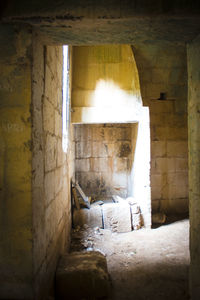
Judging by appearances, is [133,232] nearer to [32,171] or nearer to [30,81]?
[32,171]

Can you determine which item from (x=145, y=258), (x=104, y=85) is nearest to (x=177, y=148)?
(x=104, y=85)

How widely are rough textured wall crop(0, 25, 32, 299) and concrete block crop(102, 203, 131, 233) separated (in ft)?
11.6

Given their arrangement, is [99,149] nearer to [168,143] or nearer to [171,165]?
[168,143]

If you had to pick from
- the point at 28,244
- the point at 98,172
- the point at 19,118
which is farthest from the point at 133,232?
the point at 19,118

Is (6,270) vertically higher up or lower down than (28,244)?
lower down

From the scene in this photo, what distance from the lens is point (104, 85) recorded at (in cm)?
504

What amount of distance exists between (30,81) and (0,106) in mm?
312

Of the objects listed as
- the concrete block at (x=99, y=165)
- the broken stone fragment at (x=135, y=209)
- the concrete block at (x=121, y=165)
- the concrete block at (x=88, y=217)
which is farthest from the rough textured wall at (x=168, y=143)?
the concrete block at (x=88, y=217)

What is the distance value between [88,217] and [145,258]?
1774 mm

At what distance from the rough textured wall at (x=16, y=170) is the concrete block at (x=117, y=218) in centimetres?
353

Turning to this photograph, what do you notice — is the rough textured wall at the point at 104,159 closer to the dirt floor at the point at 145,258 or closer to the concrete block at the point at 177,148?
the concrete block at the point at 177,148

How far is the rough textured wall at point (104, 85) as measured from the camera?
5.02 metres

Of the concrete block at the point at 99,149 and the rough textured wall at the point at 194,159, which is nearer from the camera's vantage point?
the rough textured wall at the point at 194,159

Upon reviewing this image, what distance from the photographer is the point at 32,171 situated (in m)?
1.66
